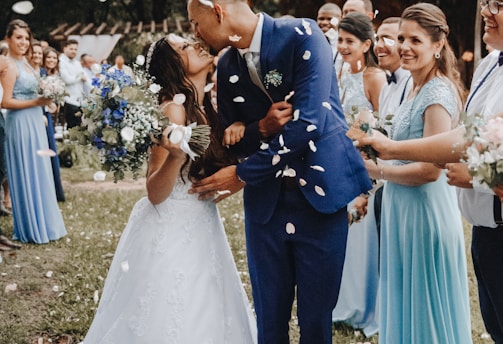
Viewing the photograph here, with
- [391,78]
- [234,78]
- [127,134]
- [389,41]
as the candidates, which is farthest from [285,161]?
[389,41]

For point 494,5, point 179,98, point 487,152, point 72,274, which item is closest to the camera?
point 487,152

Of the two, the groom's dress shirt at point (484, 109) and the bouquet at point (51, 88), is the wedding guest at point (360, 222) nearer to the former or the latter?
the groom's dress shirt at point (484, 109)

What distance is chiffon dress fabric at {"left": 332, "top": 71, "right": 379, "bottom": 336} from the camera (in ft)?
15.2

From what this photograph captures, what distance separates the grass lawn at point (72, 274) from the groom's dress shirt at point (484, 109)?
1.99 meters

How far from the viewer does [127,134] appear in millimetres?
2701

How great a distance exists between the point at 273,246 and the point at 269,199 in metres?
0.24

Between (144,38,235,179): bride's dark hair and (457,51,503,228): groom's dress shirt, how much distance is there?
49.4 inches

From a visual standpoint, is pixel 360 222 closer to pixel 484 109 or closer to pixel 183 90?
pixel 183 90

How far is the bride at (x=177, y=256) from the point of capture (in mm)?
3256

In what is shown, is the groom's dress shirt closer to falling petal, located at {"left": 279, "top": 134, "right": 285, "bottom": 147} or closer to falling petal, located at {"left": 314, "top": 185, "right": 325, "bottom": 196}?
falling petal, located at {"left": 314, "top": 185, "right": 325, "bottom": 196}

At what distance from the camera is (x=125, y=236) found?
11.7 feet

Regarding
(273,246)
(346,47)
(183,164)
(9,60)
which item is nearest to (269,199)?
(273,246)

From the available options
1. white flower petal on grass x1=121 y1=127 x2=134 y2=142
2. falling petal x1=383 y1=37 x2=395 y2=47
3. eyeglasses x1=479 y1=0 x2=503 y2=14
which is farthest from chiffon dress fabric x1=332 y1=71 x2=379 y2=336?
white flower petal on grass x1=121 y1=127 x2=134 y2=142

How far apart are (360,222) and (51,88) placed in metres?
3.86
